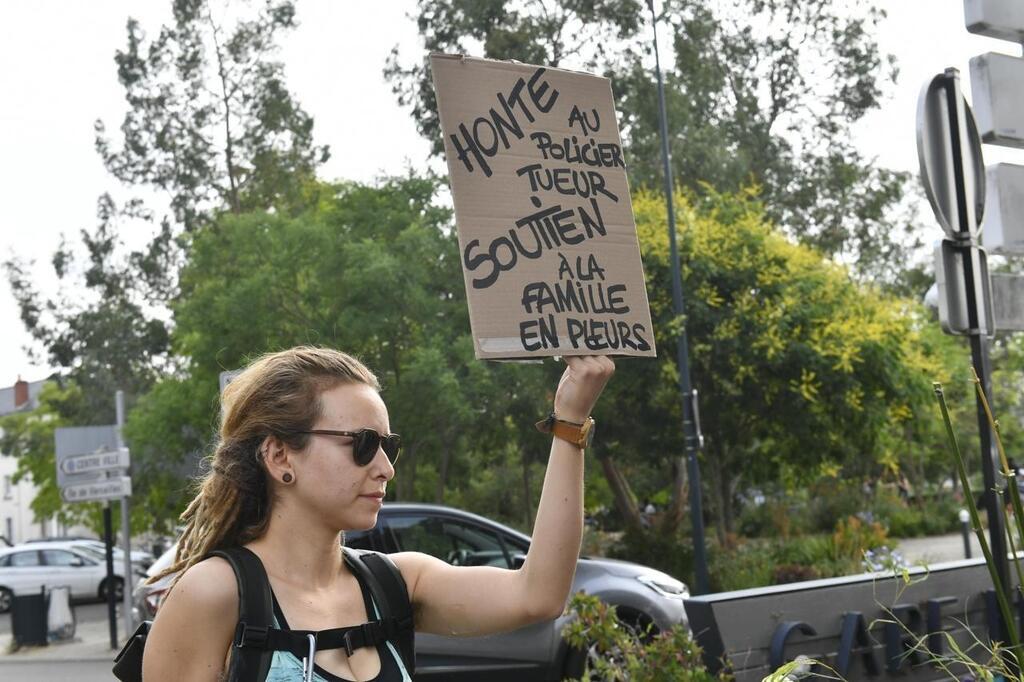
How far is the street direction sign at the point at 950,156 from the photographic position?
4.91 meters

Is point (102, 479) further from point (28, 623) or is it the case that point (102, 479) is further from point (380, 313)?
point (380, 313)

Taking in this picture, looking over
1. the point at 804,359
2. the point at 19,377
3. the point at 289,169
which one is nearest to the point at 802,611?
the point at 804,359

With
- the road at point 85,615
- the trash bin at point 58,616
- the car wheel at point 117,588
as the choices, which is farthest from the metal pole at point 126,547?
the car wheel at point 117,588

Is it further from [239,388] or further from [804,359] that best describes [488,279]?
[804,359]

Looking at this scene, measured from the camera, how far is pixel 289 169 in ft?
122

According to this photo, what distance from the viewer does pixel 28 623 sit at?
20906mm

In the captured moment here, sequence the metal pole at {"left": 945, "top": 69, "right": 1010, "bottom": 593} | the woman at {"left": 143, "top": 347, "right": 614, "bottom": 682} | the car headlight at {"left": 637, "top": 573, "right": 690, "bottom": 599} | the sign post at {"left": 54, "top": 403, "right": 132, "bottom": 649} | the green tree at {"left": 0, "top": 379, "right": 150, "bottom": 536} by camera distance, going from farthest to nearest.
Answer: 1. the green tree at {"left": 0, "top": 379, "right": 150, "bottom": 536}
2. the sign post at {"left": 54, "top": 403, "right": 132, "bottom": 649}
3. the car headlight at {"left": 637, "top": 573, "right": 690, "bottom": 599}
4. the metal pole at {"left": 945, "top": 69, "right": 1010, "bottom": 593}
5. the woman at {"left": 143, "top": 347, "right": 614, "bottom": 682}

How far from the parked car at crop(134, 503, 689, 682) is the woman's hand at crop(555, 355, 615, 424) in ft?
22.6

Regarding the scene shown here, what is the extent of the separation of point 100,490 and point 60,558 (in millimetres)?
13307

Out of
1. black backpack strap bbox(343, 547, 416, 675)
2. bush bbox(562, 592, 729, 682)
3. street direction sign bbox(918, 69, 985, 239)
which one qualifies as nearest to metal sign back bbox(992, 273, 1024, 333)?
street direction sign bbox(918, 69, 985, 239)

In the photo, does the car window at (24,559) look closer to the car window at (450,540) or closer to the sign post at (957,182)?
the car window at (450,540)

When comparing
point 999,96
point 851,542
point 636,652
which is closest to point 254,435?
point 999,96

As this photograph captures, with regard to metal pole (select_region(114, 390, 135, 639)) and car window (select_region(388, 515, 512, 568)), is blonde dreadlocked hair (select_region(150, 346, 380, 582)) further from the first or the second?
metal pole (select_region(114, 390, 135, 639))

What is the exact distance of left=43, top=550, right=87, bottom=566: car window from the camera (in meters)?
31.3
